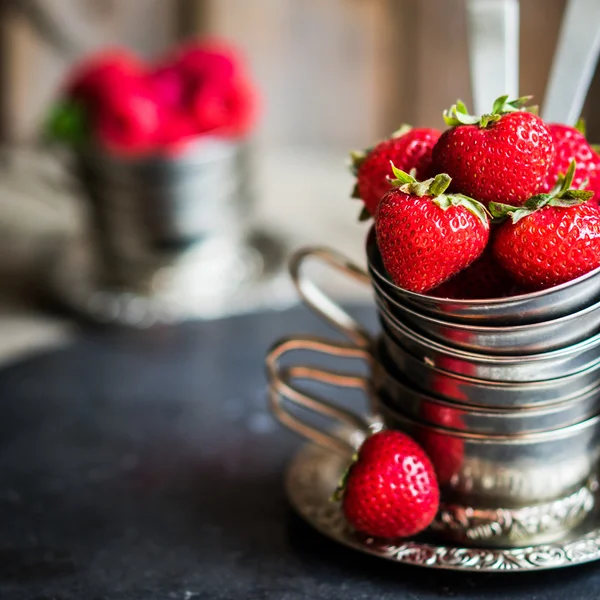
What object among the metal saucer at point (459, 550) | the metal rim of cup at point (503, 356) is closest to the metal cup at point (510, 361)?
the metal rim of cup at point (503, 356)

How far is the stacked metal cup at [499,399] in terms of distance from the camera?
1.66 ft

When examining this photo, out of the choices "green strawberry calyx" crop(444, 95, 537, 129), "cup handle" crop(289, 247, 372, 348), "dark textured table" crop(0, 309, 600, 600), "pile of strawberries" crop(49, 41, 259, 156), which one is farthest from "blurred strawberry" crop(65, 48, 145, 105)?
"green strawberry calyx" crop(444, 95, 537, 129)

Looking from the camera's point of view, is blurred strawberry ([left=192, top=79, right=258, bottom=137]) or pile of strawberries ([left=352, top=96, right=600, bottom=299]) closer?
pile of strawberries ([left=352, top=96, right=600, bottom=299])

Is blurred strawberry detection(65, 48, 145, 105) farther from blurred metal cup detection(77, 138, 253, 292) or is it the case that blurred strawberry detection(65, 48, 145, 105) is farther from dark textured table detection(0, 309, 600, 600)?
dark textured table detection(0, 309, 600, 600)

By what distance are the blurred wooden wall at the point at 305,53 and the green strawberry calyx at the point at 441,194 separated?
175 centimetres

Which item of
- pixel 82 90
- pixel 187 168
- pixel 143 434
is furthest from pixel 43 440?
pixel 82 90

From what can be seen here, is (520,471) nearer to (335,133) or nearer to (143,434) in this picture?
(143,434)

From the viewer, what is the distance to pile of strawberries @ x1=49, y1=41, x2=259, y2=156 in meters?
1.31

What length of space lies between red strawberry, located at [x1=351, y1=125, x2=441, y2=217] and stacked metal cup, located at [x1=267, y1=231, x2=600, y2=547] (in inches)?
1.1

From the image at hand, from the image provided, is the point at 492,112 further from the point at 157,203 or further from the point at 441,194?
the point at 157,203

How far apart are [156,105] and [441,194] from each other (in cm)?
91

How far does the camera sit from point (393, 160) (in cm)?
55

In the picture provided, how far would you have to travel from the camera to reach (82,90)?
136cm

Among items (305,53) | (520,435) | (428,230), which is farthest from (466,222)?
(305,53)
